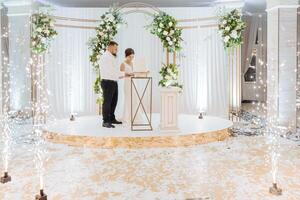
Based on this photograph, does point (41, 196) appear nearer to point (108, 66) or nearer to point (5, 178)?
point (5, 178)

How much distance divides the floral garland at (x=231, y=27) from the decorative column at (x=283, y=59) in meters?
1.19

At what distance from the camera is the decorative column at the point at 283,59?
311 inches

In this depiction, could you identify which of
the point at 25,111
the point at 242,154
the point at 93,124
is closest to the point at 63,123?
the point at 93,124

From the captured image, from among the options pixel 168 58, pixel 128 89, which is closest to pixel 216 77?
pixel 168 58

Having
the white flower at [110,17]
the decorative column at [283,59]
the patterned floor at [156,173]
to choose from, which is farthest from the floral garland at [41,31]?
the decorative column at [283,59]

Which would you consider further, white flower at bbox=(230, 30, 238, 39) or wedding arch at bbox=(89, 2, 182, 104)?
white flower at bbox=(230, 30, 238, 39)

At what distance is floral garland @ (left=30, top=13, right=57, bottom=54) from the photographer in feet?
30.8

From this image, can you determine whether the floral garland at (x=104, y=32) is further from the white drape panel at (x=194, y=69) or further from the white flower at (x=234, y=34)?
the white flower at (x=234, y=34)

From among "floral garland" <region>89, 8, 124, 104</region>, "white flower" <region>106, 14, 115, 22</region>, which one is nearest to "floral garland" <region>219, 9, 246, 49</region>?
"floral garland" <region>89, 8, 124, 104</region>

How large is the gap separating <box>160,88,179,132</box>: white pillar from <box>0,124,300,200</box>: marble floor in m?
0.71

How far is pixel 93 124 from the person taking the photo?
322 inches

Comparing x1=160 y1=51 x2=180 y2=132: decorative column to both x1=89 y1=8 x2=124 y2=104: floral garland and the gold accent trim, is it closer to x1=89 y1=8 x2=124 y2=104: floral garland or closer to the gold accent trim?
the gold accent trim

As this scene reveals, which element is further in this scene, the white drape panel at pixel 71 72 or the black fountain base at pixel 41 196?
the white drape panel at pixel 71 72

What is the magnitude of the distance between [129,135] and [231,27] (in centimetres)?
429
